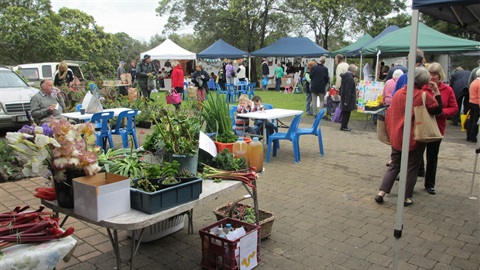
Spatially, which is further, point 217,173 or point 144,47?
point 144,47

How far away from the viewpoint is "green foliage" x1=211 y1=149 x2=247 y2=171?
10.3 ft

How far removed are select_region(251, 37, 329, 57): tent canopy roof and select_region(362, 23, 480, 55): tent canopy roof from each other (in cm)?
728

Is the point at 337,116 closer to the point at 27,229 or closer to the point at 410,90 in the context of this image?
the point at 410,90

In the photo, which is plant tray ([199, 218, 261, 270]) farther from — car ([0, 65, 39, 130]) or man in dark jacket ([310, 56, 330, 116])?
man in dark jacket ([310, 56, 330, 116])

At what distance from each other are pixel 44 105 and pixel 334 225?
17.3ft

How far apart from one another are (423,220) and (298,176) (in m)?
2.04

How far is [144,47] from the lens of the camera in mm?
57188

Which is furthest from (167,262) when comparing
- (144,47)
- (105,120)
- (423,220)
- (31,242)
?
(144,47)

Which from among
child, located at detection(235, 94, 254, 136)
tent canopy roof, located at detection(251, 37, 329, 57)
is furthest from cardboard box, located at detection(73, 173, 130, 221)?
tent canopy roof, located at detection(251, 37, 329, 57)

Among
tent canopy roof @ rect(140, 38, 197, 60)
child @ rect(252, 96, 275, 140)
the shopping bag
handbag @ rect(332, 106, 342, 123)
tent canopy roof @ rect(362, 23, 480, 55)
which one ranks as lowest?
handbag @ rect(332, 106, 342, 123)

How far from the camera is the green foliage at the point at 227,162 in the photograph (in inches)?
124

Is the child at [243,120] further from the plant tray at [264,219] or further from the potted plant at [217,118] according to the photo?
the plant tray at [264,219]

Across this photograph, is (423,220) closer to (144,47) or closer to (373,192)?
(373,192)

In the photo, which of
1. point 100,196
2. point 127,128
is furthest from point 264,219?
point 127,128
